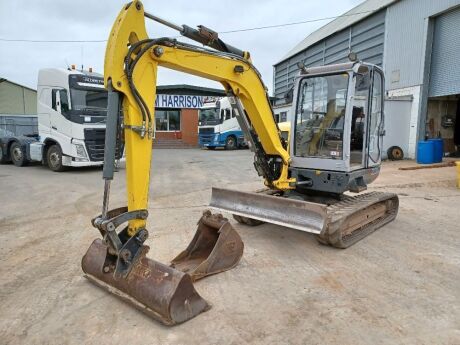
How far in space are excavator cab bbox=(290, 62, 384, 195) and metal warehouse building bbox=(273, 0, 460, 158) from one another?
8.65 m

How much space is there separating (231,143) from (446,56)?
43.3ft

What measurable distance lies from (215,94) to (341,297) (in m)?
27.4

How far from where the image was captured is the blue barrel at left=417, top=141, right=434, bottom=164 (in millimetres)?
13422

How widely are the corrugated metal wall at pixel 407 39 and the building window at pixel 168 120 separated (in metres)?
16.8

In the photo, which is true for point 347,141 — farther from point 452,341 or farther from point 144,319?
point 144,319

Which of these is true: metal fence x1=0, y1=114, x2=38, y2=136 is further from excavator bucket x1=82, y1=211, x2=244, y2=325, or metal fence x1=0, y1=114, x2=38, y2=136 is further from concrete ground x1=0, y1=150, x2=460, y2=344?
excavator bucket x1=82, y1=211, x2=244, y2=325

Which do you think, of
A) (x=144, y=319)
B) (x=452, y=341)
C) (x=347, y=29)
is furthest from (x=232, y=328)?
(x=347, y=29)

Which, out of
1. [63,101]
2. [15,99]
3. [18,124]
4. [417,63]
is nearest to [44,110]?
[63,101]

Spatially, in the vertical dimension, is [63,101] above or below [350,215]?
above

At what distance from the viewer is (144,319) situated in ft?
10.3

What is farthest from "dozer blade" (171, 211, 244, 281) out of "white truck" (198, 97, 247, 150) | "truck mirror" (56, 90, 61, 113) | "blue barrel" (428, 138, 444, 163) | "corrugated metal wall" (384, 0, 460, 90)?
"white truck" (198, 97, 247, 150)

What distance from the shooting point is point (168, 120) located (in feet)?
93.8

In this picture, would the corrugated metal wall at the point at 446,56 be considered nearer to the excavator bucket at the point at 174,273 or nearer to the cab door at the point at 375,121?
the cab door at the point at 375,121

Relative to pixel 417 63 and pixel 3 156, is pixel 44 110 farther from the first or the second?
pixel 417 63
